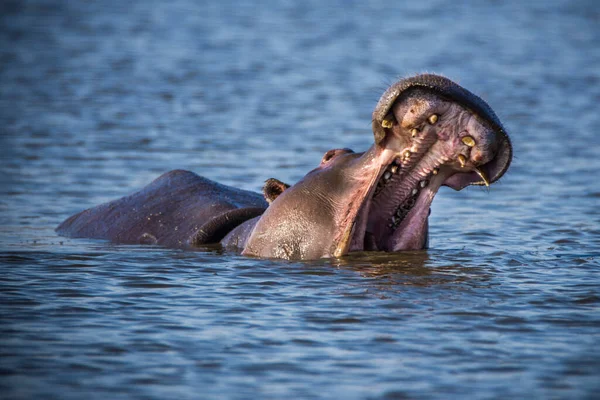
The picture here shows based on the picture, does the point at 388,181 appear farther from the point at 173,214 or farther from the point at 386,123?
the point at 173,214

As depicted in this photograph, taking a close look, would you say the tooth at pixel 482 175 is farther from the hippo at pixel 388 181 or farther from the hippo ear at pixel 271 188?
the hippo ear at pixel 271 188

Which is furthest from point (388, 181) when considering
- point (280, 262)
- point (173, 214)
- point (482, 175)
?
point (173, 214)

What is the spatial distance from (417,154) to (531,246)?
2418mm

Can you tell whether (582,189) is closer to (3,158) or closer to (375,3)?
(3,158)

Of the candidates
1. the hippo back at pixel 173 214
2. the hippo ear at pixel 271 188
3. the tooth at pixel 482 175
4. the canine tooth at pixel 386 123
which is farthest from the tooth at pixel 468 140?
the hippo back at pixel 173 214

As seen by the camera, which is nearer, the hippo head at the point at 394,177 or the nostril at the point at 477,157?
the hippo head at the point at 394,177

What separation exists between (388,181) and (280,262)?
3.27ft

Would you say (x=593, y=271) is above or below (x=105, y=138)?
Answer: below

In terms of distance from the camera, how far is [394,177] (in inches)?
287

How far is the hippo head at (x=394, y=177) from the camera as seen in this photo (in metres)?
6.88

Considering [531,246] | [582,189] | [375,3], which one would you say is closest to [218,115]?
[582,189]

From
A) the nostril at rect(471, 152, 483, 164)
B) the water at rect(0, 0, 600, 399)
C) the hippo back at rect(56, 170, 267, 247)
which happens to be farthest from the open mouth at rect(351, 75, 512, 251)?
the hippo back at rect(56, 170, 267, 247)

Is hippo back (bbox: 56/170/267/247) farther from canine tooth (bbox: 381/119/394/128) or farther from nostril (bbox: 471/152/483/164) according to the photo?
nostril (bbox: 471/152/483/164)

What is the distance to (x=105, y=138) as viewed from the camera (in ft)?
48.6
